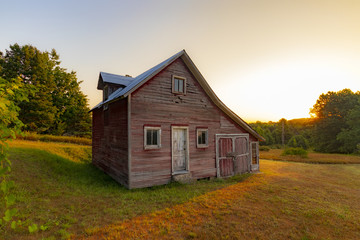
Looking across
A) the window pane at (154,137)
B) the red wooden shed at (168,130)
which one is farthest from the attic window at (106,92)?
the window pane at (154,137)

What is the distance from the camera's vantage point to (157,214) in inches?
261

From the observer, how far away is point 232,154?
13.4 metres

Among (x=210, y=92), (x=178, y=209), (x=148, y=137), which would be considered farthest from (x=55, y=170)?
(x=210, y=92)

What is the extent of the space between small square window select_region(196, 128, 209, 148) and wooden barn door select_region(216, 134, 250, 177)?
1118 millimetres

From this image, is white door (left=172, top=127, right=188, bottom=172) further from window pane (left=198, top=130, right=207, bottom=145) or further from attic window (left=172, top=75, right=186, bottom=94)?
attic window (left=172, top=75, right=186, bottom=94)

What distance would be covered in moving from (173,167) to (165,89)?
4.92 metres

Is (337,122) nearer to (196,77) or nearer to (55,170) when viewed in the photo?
(196,77)

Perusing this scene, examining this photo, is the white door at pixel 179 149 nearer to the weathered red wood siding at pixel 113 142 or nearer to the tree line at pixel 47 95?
the weathered red wood siding at pixel 113 142

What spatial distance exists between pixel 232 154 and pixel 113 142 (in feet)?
28.9

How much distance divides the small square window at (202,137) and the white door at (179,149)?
979mm

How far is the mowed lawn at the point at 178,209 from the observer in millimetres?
5488

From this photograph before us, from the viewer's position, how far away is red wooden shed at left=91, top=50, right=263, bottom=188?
9625mm

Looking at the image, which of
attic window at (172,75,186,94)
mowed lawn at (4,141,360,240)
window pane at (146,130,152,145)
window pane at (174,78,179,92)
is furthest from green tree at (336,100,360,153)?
window pane at (146,130,152,145)

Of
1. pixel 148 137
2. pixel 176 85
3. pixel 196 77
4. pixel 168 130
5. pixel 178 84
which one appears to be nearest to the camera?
pixel 148 137
